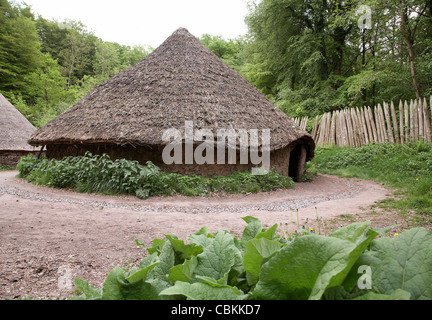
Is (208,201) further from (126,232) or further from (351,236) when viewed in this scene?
(351,236)

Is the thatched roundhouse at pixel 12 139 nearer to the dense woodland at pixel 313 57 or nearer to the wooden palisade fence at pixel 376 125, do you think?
the dense woodland at pixel 313 57

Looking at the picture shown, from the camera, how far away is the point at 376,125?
1112cm

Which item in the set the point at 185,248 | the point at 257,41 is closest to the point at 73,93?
the point at 257,41

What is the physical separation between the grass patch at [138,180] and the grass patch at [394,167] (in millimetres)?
3131

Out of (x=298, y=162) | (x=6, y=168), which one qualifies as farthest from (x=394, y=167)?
(x=6, y=168)

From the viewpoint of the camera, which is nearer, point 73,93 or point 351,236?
point 351,236

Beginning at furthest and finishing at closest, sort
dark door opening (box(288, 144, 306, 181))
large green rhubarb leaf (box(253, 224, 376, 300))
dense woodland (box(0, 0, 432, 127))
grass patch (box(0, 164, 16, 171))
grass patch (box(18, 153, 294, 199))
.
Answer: grass patch (box(0, 164, 16, 171)) < dense woodland (box(0, 0, 432, 127)) < dark door opening (box(288, 144, 306, 181)) < grass patch (box(18, 153, 294, 199)) < large green rhubarb leaf (box(253, 224, 376, 300))

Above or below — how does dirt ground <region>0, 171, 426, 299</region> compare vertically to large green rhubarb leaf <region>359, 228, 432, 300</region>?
below

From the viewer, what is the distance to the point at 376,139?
11164mm

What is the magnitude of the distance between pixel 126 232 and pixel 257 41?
20.8m

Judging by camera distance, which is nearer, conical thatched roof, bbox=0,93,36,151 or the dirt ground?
the dirt ground
